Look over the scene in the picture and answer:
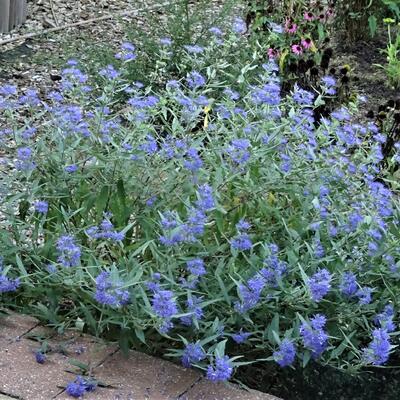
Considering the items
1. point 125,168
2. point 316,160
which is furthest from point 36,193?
point 316,160

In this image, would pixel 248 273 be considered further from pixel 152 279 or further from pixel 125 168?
pixel 125 168

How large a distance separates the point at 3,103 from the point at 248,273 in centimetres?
109

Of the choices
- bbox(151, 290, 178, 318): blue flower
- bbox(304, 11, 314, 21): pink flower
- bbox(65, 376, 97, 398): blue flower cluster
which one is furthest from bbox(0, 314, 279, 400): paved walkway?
bbox(304, 11, 314, 21): pink flower

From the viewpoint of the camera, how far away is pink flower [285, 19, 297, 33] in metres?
6.68

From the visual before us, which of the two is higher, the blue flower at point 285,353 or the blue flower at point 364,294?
the blue flower at point 364,294

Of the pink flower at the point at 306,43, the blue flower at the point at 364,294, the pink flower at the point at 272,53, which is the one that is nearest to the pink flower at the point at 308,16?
the pink flower at the point at 306,43

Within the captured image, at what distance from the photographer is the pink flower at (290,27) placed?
21.9 ft

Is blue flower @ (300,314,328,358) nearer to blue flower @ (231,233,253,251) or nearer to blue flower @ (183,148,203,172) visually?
blue flower @ (231,233,253,251)

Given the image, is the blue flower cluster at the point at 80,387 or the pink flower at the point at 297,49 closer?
the blue flower cluster at the point at 80,387

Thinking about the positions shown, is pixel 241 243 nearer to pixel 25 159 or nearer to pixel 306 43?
pixel 25 159

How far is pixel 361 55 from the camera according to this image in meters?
7.47

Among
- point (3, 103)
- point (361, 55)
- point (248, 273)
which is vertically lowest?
point (361, 55)

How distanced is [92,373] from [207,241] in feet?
2.35

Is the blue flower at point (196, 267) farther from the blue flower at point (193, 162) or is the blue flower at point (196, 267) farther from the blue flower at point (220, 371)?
the blue flower at point (193, 162)
